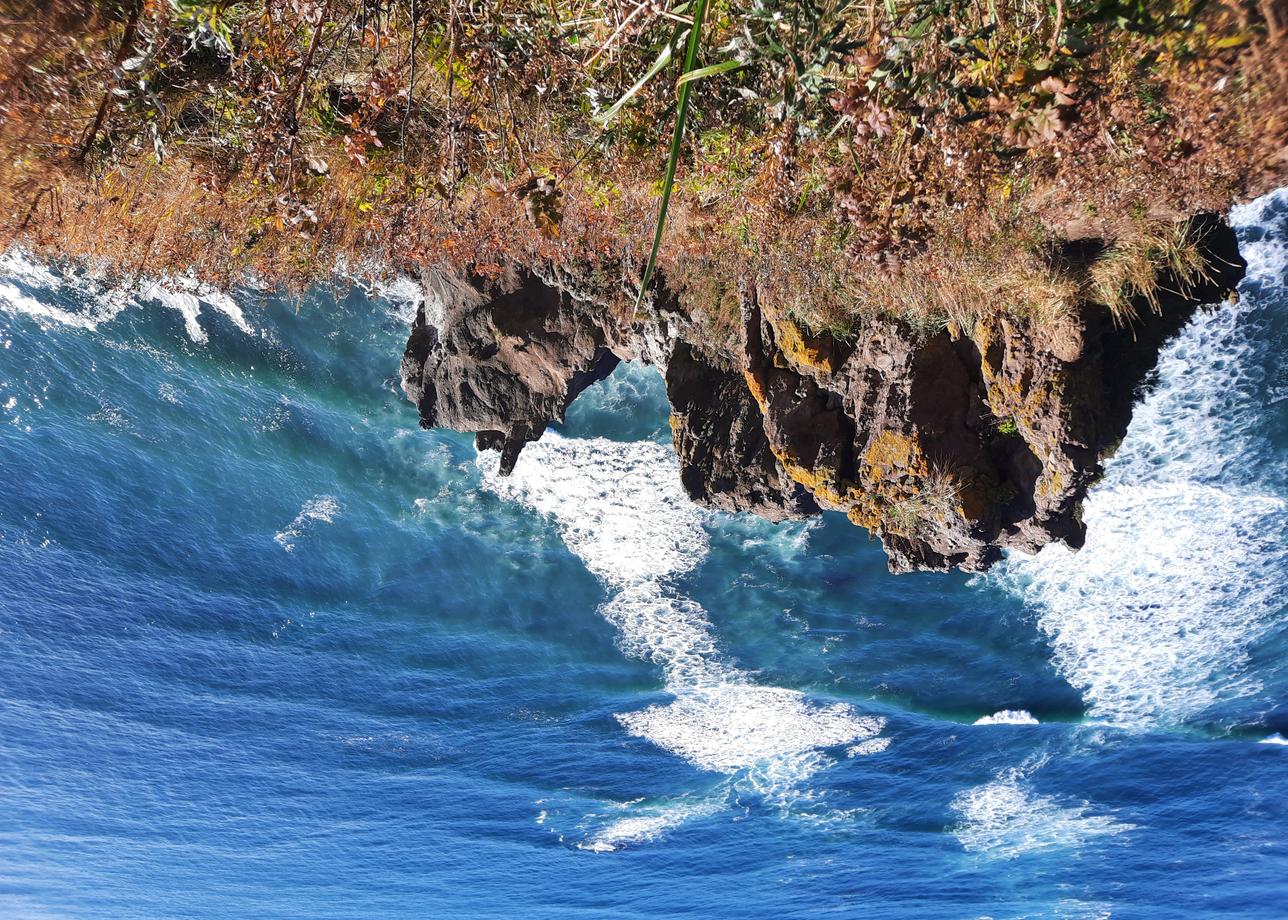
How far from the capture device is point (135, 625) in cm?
840

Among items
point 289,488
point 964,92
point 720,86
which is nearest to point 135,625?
point 289,488

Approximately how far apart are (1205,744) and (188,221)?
809 centimetres

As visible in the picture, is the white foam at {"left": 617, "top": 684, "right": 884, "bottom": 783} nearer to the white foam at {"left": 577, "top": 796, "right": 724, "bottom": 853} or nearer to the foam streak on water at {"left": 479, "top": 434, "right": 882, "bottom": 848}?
the foam streak on water at {"left": 479, "top": 434, "right": 882, "bottom": 848}

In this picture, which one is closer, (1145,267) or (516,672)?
(1145,267)

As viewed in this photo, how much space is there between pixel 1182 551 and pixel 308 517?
8.37 meters

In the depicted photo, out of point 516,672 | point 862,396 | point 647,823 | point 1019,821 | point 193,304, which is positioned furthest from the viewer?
point 516,672

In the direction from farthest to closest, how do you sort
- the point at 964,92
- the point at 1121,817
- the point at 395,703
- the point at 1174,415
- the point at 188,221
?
the point at 395,703
the point at 1121,817
the point at 1174,415
the point at 188,221
the point at 964,92

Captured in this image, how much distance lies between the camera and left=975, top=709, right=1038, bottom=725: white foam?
25.1 ft

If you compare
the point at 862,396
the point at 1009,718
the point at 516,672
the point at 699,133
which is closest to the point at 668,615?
the point at 516,672

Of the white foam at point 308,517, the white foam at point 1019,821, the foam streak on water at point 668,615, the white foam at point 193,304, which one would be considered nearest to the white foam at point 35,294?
the white foam at point 193,304

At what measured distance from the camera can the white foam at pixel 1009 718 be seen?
25.1 feet

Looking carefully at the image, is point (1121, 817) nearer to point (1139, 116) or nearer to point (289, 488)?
point (1139, 116)

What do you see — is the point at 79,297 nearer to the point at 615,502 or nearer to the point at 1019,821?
the point at 615,502

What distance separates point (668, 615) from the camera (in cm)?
866
